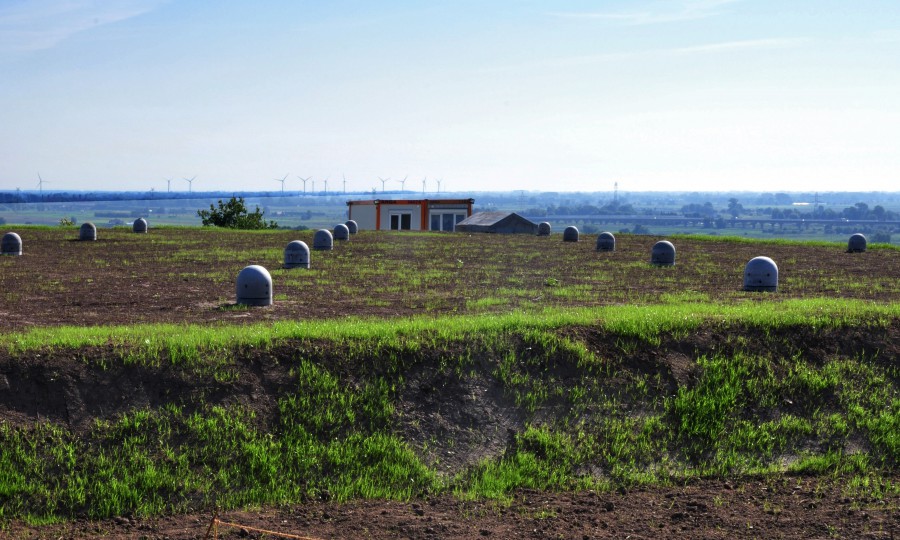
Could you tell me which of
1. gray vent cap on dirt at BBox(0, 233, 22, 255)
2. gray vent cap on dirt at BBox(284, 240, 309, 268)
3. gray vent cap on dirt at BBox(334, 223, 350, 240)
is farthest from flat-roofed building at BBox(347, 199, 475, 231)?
gray vent cap on dirt at BBox(284, 240, 309, 268)

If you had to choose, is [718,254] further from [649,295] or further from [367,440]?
[367,440]

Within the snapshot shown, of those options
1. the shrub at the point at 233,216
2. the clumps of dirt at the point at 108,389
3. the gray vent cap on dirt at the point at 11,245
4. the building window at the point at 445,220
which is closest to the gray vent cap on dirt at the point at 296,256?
the gray vent cap on dirt at the point at 11,245

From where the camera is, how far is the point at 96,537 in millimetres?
9297

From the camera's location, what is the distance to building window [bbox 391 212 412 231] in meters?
79.9

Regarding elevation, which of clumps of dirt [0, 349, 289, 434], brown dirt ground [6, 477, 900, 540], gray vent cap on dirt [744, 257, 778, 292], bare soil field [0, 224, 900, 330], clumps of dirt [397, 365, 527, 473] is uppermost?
gray vent cap on dirt [744, 257, 778, 292]

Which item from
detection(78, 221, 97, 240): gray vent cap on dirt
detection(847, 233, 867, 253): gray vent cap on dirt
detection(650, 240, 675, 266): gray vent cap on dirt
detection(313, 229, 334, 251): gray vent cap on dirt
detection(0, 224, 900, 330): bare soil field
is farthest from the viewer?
detection(78, 221, 97, 240): gray vent cap on dirt

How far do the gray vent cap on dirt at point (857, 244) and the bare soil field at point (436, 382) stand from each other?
37.0 feet

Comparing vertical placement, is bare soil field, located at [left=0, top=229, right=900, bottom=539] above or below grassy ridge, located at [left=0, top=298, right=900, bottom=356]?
below

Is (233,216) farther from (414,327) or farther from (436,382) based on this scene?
(436,382)

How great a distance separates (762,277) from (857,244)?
18.9m

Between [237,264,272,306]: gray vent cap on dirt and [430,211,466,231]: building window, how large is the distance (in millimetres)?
62077

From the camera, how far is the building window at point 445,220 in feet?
264

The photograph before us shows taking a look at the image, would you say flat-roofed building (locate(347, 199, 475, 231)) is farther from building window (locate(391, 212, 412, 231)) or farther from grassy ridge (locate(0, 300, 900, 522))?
grassy ridge (locate(0, 300, 900, 522))

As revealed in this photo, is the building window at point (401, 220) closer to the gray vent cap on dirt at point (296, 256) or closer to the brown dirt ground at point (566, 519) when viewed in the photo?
the gray vent cap on dirt at point (296, 256)
